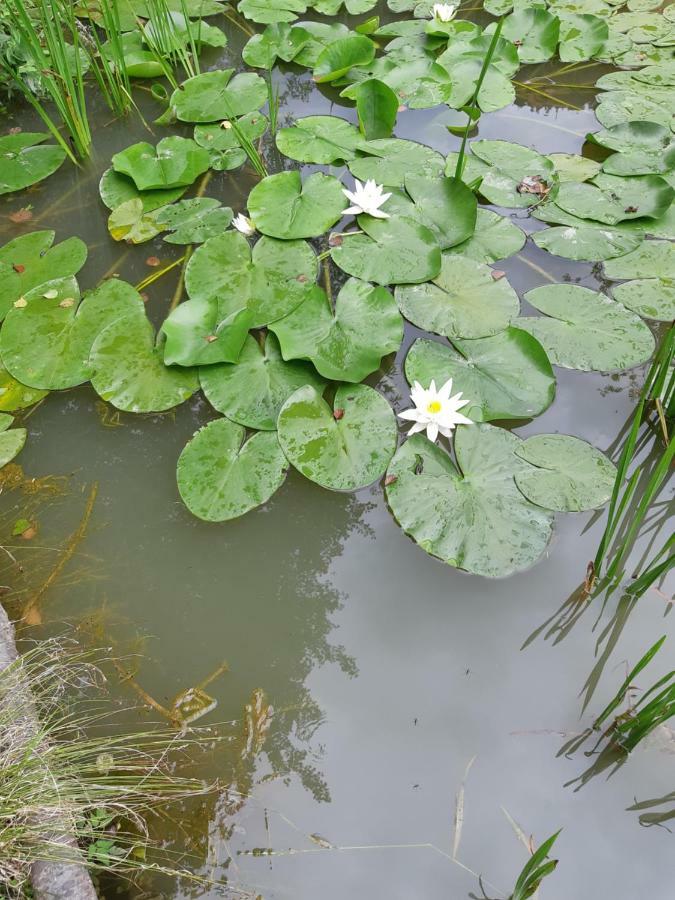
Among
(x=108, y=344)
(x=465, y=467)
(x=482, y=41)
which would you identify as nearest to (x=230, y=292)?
(x=108, y=344)

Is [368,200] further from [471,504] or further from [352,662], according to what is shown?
[352,662]

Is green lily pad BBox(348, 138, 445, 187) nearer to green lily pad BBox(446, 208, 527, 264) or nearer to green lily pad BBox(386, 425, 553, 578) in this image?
green lily pad BBox(446, 208, 527, 264)

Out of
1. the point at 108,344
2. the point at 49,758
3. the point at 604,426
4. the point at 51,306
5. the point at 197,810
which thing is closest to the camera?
the point at 49,758

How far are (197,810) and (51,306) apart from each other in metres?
2.03

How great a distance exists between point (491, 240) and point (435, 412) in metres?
1.04

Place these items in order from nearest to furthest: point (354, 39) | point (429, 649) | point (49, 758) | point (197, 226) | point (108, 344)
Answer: point (49, 758) → point (429, 649) → point (108, 344) → point (197, 226) → point (354, 39)

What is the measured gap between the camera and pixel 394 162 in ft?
10.3

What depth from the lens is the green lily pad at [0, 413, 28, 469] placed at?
7.80 feet

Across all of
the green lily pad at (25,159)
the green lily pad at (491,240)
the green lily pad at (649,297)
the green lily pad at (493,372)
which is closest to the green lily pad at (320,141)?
the green lily pad at (491,240)

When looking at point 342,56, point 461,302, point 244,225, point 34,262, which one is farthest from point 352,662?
point 342,56

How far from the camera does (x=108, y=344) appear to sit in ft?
8.27

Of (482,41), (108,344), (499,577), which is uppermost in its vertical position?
(482,41)

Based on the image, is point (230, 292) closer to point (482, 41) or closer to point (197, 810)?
point (197, 810)

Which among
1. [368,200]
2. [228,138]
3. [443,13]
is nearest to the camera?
[368,200]
